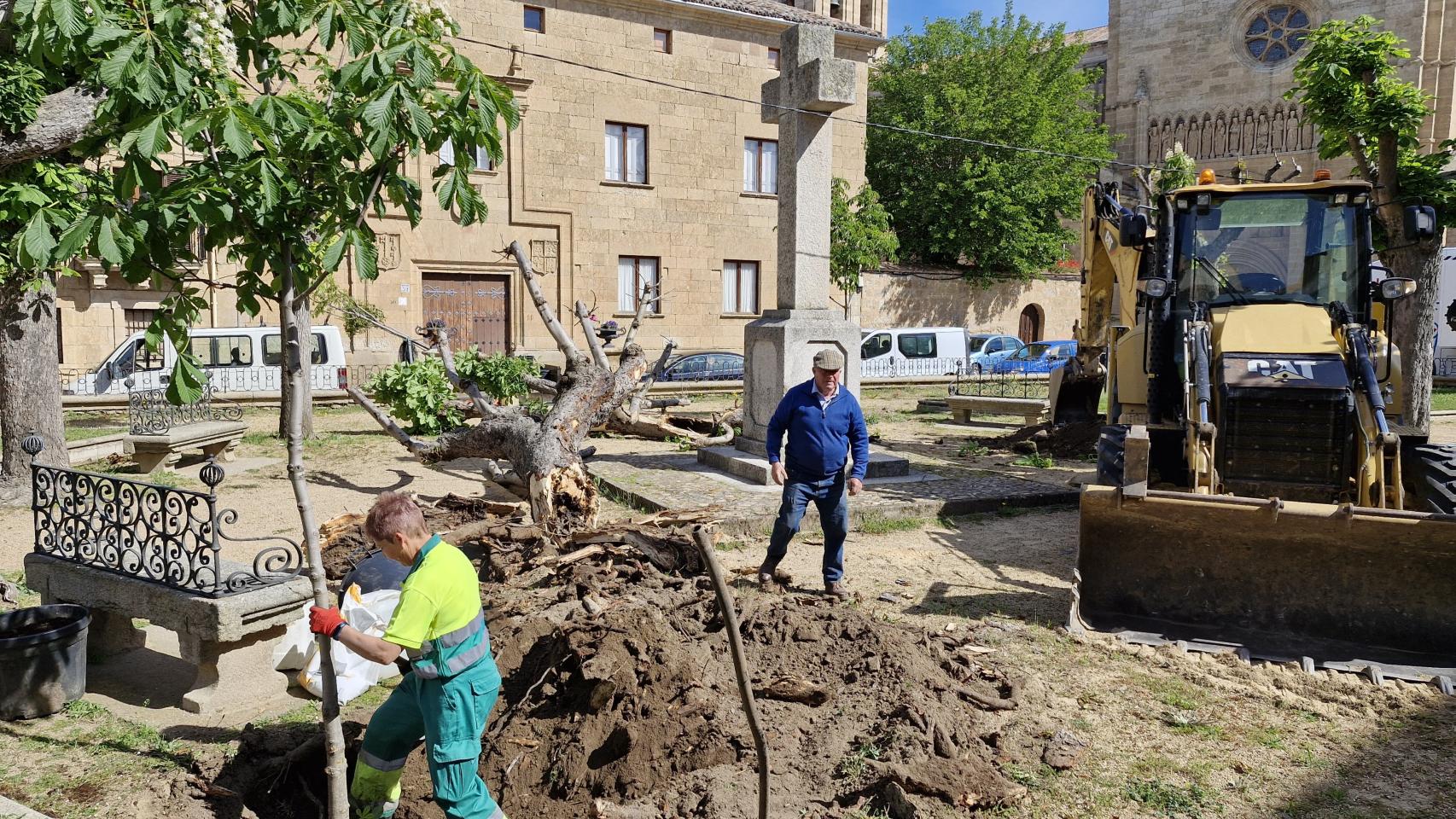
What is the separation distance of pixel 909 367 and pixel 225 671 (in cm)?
2362

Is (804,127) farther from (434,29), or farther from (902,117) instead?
(902,117)

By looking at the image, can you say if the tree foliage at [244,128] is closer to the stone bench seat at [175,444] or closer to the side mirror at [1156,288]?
the side mirror at [1156,288]

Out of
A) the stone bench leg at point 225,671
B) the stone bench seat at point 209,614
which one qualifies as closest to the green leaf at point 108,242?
the stone bench seat at point 209,614

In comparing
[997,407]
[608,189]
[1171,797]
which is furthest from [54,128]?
[608,189]

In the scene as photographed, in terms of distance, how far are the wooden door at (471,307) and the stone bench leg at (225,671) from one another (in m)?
21.0

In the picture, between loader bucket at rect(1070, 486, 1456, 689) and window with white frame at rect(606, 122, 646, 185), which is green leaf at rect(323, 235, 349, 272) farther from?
window with white frame at rect(606, 122, 646, 185)

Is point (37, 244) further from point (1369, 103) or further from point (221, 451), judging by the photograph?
point (1369, 103)

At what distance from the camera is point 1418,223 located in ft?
23.1

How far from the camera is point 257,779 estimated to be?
4262mm

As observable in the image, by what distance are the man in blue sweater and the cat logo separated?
2.76 m

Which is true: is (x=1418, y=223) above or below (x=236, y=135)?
above

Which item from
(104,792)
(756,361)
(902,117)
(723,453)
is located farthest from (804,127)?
(902,117)

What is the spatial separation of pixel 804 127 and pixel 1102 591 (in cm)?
626

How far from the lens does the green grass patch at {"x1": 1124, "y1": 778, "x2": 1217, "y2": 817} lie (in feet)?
13.3
